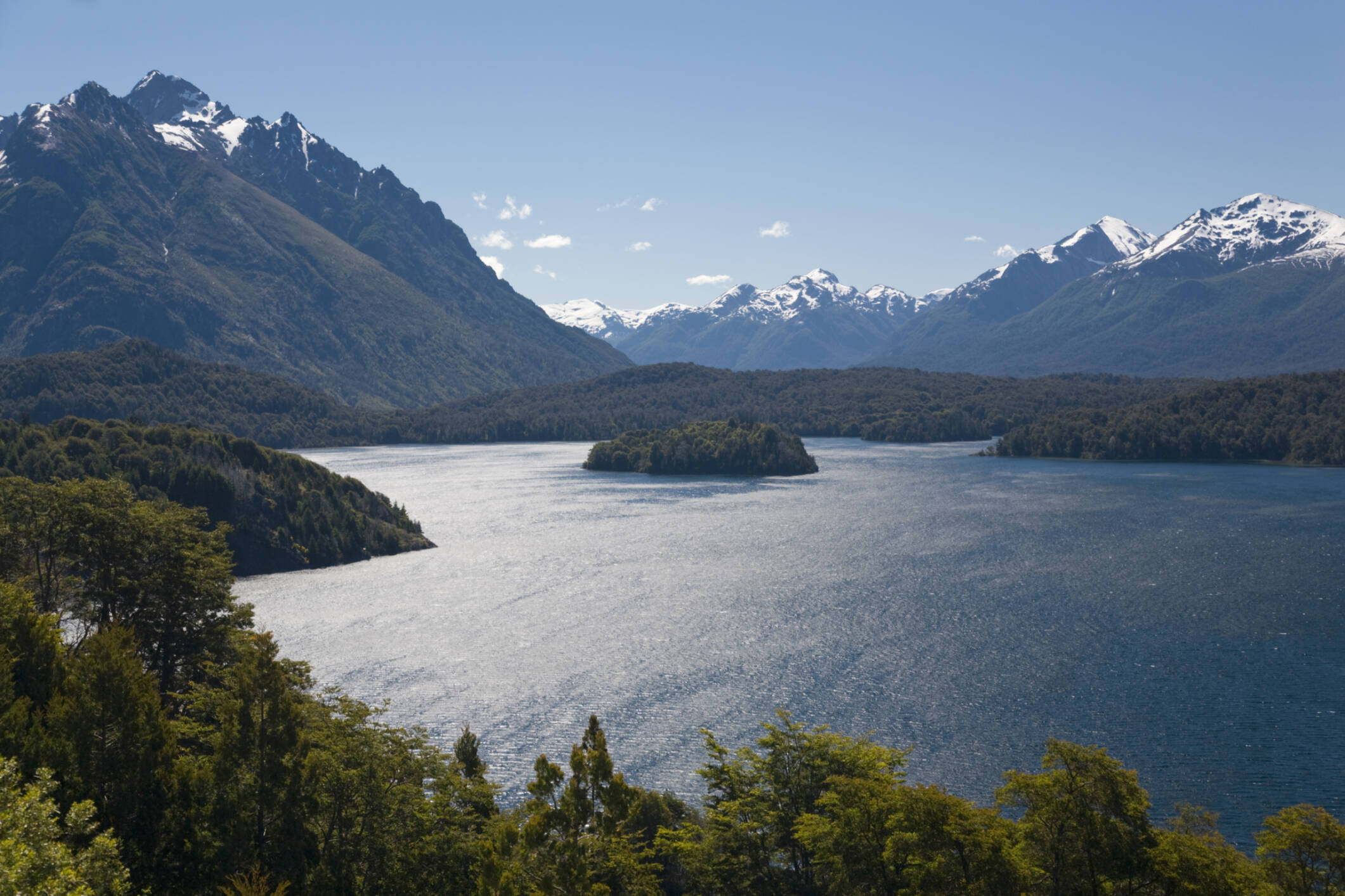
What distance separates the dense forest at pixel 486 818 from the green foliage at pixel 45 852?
0.19 metres

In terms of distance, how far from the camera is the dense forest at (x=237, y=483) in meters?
121

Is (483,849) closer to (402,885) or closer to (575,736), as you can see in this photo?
(402,885)

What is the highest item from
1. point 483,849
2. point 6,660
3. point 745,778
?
point 6,660

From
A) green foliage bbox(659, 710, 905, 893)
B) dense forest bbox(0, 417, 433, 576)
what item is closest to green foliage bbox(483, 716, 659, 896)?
green foliage bbox(659, 710, 905, 893)

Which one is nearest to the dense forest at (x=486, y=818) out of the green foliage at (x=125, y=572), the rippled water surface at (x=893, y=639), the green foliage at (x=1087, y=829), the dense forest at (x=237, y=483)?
the green foliage at (x=1087, y=829)

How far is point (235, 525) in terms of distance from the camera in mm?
120688

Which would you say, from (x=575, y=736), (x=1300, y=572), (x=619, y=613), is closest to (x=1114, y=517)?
(x=1300, y=572)

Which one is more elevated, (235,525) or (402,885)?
(235,525)

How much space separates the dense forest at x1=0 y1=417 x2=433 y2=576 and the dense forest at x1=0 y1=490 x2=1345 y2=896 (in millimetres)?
80618

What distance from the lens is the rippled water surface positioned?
60.5m

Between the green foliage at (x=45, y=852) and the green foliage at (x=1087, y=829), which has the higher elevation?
the green foliage at (x=45, y=852)

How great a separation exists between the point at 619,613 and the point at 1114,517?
10134cm

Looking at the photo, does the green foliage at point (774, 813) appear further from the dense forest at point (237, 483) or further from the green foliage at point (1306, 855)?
the dense forest at point (237, 483)

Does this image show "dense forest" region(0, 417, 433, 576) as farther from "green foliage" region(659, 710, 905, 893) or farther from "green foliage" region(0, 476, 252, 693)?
"green foliage" region(659, 710, 905, 893)
